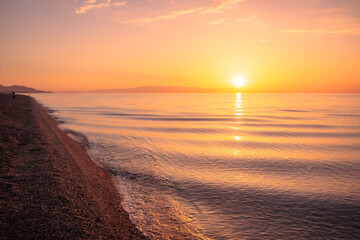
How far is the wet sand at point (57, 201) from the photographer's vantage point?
21.4 ft

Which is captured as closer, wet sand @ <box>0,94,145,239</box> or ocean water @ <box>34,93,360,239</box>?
wet sand @ <box>0,94,145,239</box>

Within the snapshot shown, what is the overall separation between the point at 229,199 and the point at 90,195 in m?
6.93

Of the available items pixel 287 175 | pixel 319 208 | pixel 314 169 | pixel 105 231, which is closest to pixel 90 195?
pixel 105 231

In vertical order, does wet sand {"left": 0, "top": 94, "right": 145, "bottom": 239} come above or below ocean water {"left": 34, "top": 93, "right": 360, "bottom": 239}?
above

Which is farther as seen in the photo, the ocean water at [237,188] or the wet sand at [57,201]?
the ocean water at [237,188]

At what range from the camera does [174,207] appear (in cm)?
1012

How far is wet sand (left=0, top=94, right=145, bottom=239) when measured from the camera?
21.4ft

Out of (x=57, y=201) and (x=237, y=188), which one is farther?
(x=237, y=188)

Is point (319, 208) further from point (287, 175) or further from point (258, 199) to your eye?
point (287, 175)

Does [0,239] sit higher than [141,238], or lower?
higher

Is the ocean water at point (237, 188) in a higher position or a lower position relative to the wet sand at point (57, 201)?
lower

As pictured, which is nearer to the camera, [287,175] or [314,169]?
[287,175]

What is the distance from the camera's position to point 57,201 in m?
8.26

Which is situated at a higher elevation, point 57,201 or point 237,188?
point 57,201
